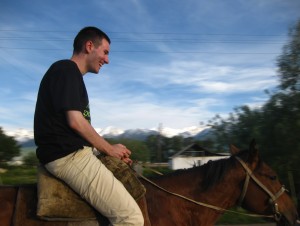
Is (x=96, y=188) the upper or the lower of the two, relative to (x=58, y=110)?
lower

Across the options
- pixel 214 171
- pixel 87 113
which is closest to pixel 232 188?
pixel 214 171

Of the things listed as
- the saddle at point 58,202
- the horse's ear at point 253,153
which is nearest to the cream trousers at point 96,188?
the saddle at point 58,202

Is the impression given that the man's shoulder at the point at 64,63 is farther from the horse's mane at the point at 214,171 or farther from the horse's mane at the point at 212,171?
the horse's mane at the point at 214,171

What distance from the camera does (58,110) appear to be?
2.86 m

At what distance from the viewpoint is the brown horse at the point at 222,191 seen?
139 inches

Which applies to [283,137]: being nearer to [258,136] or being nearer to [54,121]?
[258,136]

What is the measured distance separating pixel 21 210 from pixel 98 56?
1.54 m

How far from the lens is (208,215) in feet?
12.0

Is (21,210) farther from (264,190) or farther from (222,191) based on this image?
(264,190)

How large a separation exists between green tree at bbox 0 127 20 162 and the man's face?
4338cm

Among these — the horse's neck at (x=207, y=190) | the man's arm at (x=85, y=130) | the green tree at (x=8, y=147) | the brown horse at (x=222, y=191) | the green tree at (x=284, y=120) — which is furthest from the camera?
the green tree at (x=8, y=147)

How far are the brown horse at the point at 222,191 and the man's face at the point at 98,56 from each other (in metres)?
1.26

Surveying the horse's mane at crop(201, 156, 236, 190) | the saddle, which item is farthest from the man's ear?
the horse's mane at crop(201, 156, 236, 190)

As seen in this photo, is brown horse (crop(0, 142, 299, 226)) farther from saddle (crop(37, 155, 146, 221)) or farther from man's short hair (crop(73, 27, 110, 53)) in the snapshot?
man's short hair (crop(73, 27, 110, 53))
